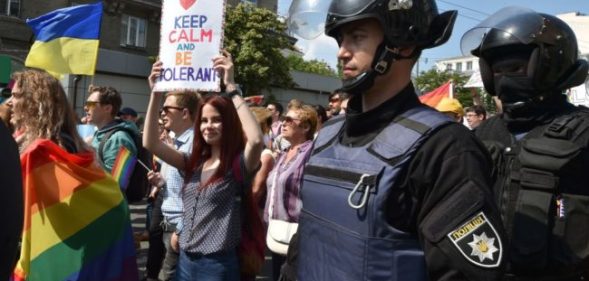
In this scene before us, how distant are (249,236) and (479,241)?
6.49 ft

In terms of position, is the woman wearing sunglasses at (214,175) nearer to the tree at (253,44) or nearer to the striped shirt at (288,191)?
the striped shirt at (288,191)

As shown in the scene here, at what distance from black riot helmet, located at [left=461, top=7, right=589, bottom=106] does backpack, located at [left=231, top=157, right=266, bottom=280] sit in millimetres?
1512

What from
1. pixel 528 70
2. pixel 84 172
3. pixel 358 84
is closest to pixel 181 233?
pixel 84 172

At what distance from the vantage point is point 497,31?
8.78 feet

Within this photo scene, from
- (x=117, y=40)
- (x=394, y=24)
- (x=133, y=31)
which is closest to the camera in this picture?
(x=394, y=24)

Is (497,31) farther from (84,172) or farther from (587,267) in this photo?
(84,172)

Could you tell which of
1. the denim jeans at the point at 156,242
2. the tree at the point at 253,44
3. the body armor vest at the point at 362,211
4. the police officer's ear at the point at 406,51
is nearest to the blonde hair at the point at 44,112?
the denim jeans at the point at 156,242

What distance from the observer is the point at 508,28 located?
8.65ft

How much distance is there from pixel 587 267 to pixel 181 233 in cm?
216

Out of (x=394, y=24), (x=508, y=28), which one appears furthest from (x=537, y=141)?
(x=394, y=24)

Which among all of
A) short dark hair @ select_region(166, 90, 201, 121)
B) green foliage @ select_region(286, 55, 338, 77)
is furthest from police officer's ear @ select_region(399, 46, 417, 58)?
green foliage @ select_region(286, 55, 338, 77)

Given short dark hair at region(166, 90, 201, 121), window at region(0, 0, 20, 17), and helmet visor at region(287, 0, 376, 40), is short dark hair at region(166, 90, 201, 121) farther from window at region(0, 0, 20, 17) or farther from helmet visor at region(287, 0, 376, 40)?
window at region(0, 0, 20, 17)

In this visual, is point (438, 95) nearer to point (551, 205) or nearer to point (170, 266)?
point (170, 266)

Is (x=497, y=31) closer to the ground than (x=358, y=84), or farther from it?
farther from it
